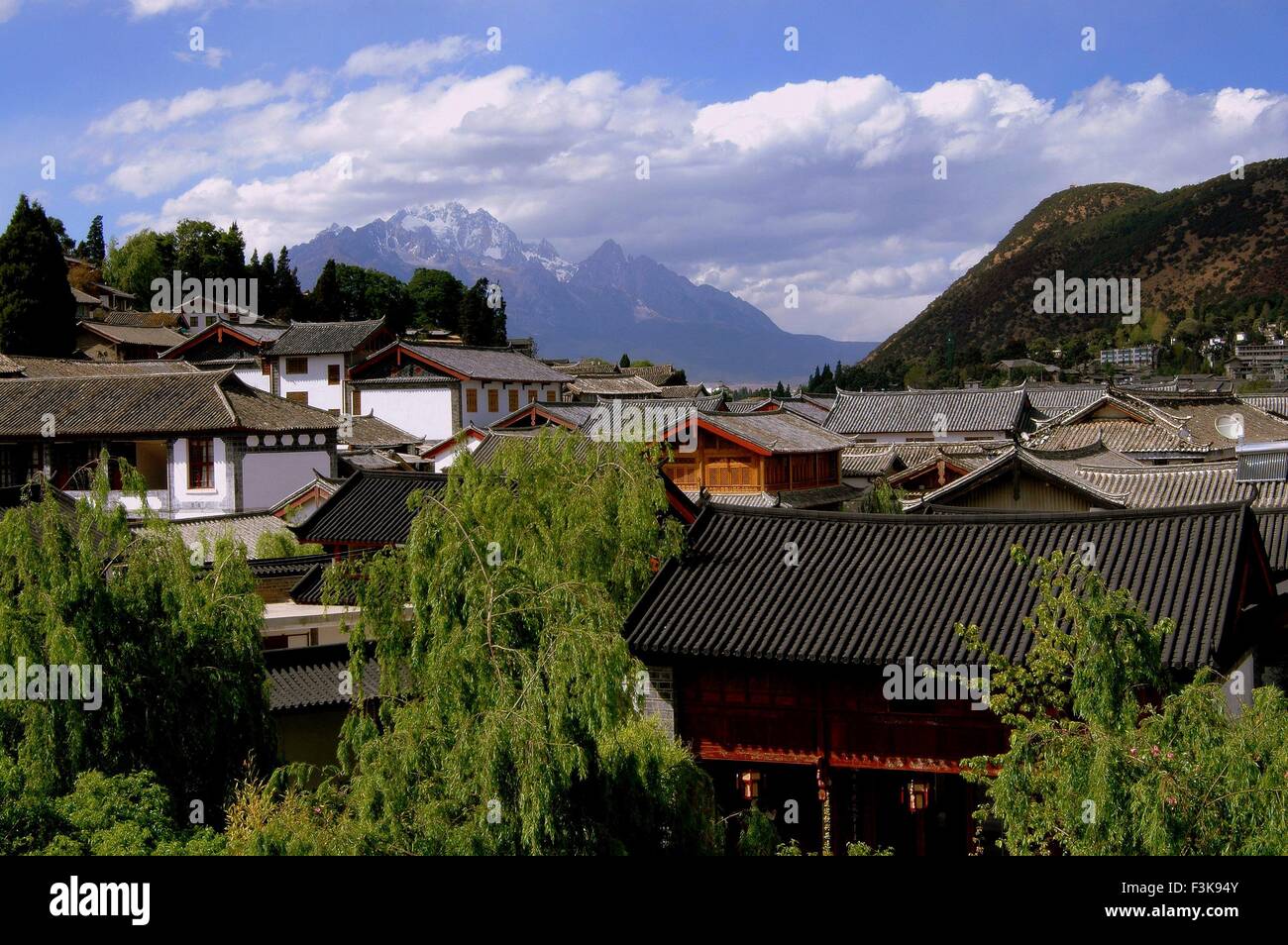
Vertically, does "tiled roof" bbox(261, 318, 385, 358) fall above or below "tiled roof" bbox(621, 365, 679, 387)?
above

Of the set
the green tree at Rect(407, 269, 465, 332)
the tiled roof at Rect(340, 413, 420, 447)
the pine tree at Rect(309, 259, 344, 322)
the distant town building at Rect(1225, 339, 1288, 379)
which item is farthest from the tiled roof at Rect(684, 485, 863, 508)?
the distant town building at Rect(1225, 339, 1288, 379)

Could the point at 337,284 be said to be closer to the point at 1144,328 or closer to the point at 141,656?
the point at 141,656

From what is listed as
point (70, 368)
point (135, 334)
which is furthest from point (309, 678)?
point (135, 334)

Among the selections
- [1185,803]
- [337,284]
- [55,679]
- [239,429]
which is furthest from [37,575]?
[337,284]

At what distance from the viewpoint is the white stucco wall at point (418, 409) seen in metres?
51.8

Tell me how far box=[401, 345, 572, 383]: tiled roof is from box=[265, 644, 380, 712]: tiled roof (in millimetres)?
33795

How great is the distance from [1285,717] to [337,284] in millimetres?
75637

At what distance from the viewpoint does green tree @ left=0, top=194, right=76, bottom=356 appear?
5359cm

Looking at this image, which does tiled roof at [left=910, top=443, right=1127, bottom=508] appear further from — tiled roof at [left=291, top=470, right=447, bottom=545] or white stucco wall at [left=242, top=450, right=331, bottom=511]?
white stucco wall at [left=242, top=450, right=331, bottom=511]

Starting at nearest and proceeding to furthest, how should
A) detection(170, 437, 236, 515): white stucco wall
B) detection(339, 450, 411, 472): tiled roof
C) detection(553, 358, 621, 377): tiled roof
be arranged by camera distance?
detection(170, 437, 236, 515): white stucco wall, detection(339, 450, 411, 472): tiled roof, detection(553, 358, 621, 377): tiled roof

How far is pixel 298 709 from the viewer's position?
17344mm

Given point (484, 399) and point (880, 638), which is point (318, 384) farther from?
point (880, 638)

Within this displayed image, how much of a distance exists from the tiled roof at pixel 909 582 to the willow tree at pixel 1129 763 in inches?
168

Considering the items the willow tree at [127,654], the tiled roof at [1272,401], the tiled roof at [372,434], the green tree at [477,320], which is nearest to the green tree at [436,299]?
the green tree at [477,320]
